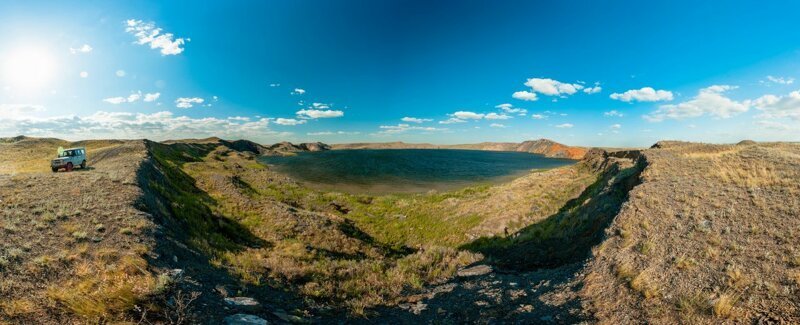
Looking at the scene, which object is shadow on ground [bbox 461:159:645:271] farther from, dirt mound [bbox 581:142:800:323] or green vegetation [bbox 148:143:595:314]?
green vegetation [bbox 148:143:595:314]

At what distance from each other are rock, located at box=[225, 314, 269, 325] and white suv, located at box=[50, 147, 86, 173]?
33.2 metres

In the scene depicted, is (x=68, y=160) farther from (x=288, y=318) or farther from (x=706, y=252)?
(x=706, y=252)

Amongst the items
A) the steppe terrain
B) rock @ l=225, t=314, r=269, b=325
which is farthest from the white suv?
rock @ l=225, t=314, r=269, b=325

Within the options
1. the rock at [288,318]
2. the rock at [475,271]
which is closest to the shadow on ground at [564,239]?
the rock at [475,271]

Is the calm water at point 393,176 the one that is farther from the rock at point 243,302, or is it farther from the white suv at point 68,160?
the rock at point 243,302

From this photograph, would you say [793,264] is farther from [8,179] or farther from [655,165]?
[8,179]

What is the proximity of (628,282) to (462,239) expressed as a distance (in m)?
16.1

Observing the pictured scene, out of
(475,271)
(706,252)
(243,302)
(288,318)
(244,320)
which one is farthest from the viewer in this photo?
(475,271)

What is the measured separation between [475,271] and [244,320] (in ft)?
29.9

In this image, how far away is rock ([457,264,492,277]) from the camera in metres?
13.2

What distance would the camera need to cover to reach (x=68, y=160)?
2897 centimetres

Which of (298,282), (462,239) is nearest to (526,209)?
(462,239)

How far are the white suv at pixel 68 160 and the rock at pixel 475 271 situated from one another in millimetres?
36310

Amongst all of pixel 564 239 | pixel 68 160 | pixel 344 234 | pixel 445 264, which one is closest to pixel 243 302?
pixel 445 264
